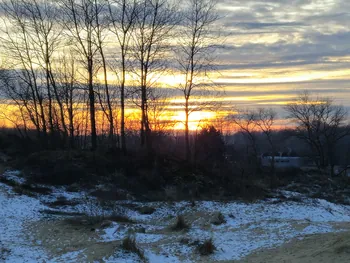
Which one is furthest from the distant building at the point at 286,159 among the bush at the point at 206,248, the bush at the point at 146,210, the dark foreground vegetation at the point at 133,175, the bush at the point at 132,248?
the bush at the point at 132,248

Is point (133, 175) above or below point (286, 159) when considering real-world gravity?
above

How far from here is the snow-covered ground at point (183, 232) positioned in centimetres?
978

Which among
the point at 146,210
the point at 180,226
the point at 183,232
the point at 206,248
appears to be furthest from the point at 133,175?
the point at 206,248

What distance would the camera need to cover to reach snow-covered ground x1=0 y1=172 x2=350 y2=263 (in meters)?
9.78

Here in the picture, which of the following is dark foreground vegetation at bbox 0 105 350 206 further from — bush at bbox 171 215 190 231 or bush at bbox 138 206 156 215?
bush at bbox 171 215 190 231

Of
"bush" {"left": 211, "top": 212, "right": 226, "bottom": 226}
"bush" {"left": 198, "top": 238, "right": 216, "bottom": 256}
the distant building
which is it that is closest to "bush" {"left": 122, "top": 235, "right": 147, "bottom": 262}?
"bush" {"left": 198, "top": 238, "right": 216, "bottom": 256}

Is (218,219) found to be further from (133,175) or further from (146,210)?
(133,175)

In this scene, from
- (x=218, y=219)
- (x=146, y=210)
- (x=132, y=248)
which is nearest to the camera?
(x=132, y=248)

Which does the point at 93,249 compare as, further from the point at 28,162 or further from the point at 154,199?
the point at 28,162

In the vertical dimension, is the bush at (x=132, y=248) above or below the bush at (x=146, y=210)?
above

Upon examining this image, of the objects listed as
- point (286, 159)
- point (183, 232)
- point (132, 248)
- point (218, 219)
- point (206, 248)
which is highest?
point (132, 248)

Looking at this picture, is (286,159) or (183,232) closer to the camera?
(183,232)

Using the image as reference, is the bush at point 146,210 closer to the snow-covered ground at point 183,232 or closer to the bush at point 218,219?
the snow-covered ground at point 183,232

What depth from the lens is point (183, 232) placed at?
12297 millimetres
